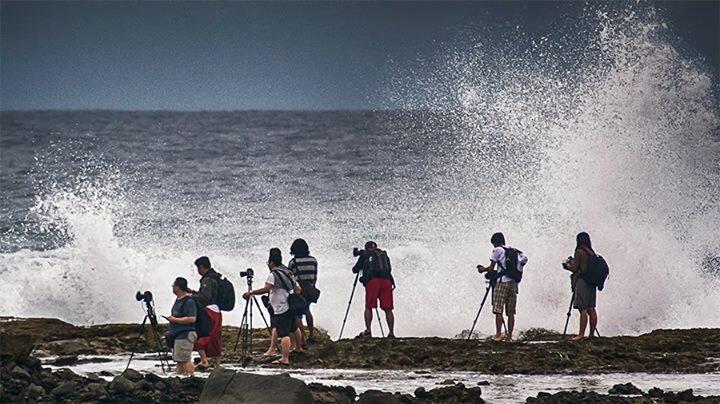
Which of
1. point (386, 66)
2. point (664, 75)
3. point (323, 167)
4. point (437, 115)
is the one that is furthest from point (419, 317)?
point (386, 66)

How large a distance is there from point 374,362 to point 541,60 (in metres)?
63.1

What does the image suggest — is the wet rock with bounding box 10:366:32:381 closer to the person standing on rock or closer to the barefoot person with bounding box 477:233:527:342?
the person standing on rock

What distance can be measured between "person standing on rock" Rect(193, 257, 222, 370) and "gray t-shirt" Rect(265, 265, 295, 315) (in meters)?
0.91

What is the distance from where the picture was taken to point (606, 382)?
20.0 meters

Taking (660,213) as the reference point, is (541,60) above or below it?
above

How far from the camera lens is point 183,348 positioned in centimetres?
1989

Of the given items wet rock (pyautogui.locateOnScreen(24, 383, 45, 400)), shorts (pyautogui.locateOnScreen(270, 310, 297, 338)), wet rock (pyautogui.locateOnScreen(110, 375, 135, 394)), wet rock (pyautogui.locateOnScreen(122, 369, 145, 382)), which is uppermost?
shorts (pyautogui.locateOnScreen(270, 310, 297, 338))

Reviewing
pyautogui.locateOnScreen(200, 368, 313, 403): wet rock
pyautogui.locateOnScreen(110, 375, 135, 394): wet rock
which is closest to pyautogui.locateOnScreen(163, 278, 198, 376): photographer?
pyautogui.locateOnScreen(110, 375, 135, 394): wet rock

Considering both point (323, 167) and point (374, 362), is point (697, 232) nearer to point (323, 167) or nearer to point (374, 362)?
point (374, 362)

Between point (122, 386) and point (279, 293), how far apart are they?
3815 mm

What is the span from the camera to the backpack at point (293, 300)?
850 inches

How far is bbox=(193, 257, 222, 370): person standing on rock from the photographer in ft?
68.2

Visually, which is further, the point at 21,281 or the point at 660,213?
the point at 660,213

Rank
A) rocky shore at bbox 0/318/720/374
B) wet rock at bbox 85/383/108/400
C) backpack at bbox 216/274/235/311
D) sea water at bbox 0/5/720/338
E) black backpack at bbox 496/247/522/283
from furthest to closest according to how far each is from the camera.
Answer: sea water at bbox 0/5/720/338 → black backpack at bbox 496/247/522/283 → rocky shore at bbox 0/318/720/374 → backpack at bbox 216/274/235/311 → wet rock at bbox 85/383/108/400
